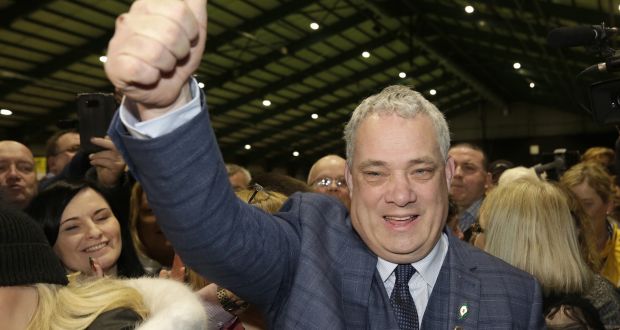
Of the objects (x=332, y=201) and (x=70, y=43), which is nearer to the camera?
(x=332, y=201)

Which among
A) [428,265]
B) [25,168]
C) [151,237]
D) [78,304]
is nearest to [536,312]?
[428,265]

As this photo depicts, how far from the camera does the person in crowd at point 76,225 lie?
2723mm

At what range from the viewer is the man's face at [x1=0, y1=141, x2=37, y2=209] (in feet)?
12.4

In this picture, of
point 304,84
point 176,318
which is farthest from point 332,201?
point 304,84

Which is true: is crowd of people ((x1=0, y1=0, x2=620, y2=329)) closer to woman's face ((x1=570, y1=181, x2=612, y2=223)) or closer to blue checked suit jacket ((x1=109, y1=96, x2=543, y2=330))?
blue checked suit jacket ((x1=109, y1=96, x2=543, y2=330))

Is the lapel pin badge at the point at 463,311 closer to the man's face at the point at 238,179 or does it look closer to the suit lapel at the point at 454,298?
the suit lapel at the point at 454,298

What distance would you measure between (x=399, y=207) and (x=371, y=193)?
0.08m

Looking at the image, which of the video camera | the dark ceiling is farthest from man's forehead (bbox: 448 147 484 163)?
the dark ceiling

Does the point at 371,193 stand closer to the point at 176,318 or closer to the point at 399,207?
the point at 399,207

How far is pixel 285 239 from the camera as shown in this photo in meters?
1.53

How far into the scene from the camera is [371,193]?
1.64 metres

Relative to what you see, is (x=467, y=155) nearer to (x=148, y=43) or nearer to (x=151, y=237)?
(x=151, y=237)

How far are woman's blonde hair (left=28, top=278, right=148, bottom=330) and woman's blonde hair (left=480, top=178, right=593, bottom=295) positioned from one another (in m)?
1.57

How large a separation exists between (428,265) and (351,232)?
0.22 metres
